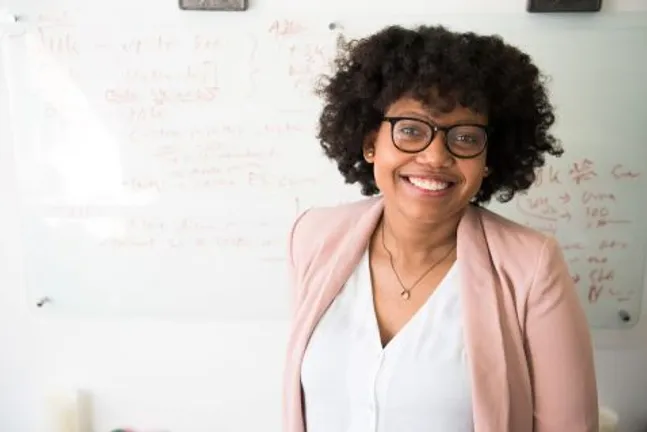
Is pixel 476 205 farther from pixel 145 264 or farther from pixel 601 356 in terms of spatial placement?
pixel 145 264

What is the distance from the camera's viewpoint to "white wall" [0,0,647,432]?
66.7 inches

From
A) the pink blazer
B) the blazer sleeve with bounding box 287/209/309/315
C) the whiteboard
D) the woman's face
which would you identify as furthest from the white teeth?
the whiteboard

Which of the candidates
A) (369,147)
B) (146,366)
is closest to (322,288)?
(369,147)

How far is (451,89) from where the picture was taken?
94 cm

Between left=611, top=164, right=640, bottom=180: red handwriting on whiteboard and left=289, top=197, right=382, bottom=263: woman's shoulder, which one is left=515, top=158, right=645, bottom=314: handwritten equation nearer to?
left=611, top=164, right=640, bottom=180: red handwriting on whiteboard

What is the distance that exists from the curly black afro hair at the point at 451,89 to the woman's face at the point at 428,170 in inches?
0.8

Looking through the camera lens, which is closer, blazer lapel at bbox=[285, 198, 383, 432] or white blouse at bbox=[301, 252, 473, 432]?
white blouse at bbox=[301, 252, 473, 432]

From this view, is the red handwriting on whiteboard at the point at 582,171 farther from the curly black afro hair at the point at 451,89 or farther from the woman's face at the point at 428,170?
the woman's face at the point at 428,170

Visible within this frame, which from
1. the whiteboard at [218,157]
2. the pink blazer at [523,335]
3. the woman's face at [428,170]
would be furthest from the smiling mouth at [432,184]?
the whiteboard at [218,157]

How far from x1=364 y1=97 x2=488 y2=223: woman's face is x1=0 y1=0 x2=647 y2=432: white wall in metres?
0.80

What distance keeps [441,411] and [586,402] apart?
0.72 feet

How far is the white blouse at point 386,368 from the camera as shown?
0.99 m

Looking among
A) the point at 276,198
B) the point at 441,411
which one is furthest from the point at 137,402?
the point at 441,411

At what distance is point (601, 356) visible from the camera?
5.32 feet
